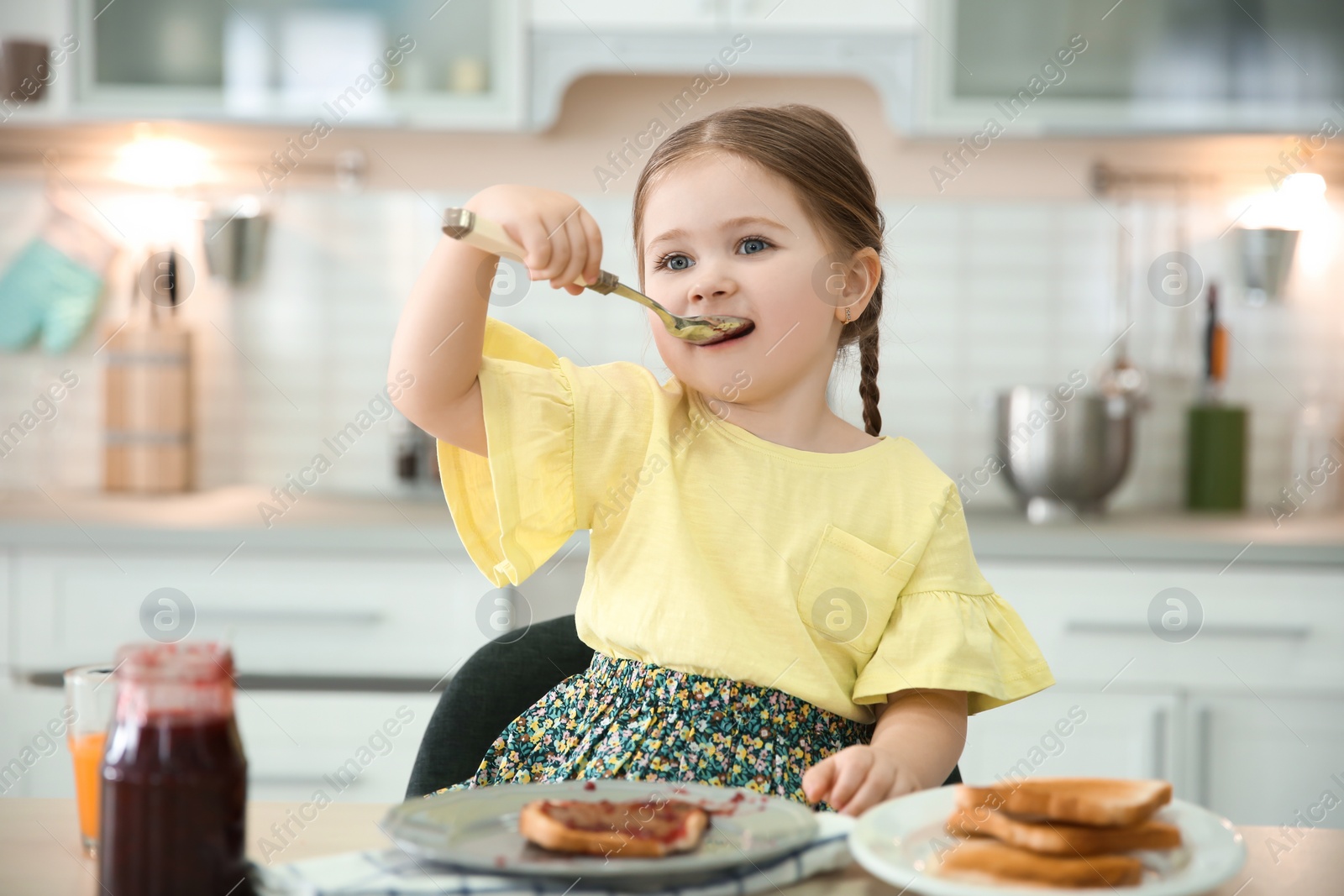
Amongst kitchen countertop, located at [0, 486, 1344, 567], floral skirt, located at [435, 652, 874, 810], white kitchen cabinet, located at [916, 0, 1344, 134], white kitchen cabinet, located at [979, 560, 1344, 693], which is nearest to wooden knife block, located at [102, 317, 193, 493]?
kitchen countertop, located at [0, 486, 1344, 567]

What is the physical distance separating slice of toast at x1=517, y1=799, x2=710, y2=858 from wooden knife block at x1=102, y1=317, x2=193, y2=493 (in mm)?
1967

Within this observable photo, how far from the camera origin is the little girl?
2.89ft

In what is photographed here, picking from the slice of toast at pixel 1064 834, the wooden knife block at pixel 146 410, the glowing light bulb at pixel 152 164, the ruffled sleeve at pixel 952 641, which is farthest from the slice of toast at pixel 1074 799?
the glowing light bulb at pixel 152 164

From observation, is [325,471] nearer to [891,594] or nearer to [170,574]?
[170,574]

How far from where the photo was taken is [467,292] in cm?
85

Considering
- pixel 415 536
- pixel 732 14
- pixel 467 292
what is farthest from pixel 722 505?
A: pixel 732 14

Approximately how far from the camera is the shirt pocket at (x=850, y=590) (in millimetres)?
958

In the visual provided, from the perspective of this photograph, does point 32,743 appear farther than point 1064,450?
No

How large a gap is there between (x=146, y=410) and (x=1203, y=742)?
6.35 ft

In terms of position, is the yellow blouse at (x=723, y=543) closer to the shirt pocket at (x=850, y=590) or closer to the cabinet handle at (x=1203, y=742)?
the shirt pocket at (x=850, y=590)

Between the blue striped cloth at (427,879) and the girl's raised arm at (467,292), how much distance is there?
35 cm

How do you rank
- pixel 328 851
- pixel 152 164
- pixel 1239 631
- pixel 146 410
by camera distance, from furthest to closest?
pixel 152 164, pixel 146 410, pixel 1239 631, pixel 328 851

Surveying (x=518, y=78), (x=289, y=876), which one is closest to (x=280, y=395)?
(x=518, y=78)

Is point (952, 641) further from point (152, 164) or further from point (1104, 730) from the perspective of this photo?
point (152, 164)
